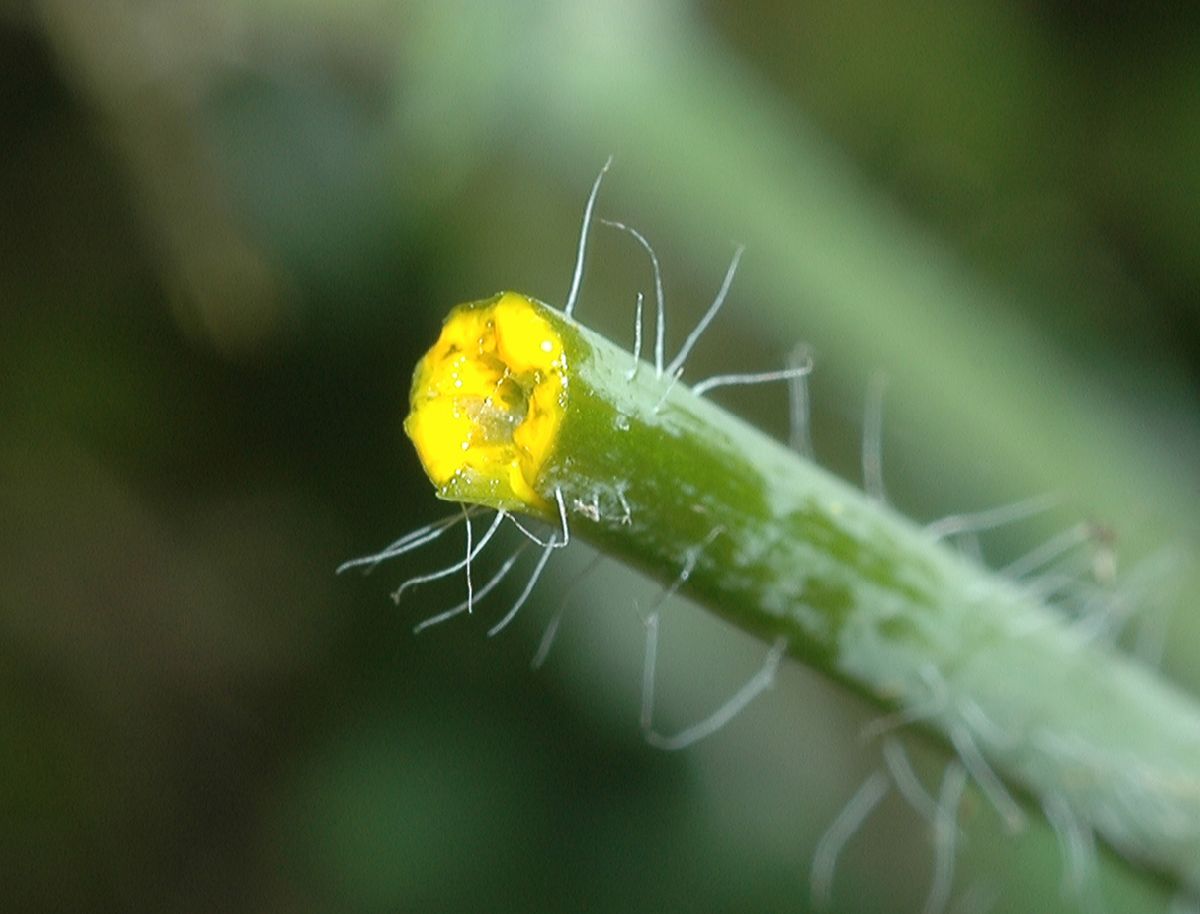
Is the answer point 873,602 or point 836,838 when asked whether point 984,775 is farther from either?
point 836,838

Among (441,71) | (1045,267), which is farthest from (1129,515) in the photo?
(441,71)

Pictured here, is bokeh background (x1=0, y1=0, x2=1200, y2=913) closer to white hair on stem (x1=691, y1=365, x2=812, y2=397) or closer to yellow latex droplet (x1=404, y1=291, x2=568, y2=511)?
white hair on stem (x1=691, y1=365, x2=812, y2=397)

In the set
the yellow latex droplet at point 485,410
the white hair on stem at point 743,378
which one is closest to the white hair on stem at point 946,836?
the white hair on stem at point 743,378

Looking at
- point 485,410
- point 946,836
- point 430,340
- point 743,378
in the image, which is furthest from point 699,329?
point 430,340

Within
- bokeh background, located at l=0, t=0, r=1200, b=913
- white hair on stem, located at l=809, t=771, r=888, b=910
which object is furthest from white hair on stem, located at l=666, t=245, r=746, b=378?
white hair on stem, located at l=809, t=771, r=888, b=910

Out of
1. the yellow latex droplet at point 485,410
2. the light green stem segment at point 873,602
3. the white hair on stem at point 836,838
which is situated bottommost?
the yellow latex droplet at point 485,410

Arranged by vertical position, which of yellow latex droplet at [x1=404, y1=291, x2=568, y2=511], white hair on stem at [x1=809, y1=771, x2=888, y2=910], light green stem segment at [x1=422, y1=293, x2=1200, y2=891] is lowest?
yellow latex droplet at [x1=404, y1=291, x2=568, y2=511]

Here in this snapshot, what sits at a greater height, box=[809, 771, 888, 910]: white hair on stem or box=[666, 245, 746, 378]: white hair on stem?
box=[809, 771, 888, 910]: white hair on stem

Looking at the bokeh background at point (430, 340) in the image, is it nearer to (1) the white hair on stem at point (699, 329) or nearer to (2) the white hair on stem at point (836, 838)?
(2) the white hair on stem at point (836, 838)
